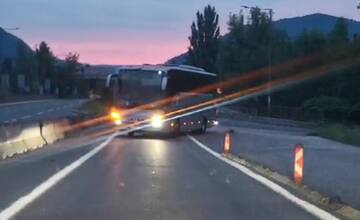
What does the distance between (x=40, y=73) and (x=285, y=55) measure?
228 ft

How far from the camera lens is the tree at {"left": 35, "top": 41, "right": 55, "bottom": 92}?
15700 centimetres

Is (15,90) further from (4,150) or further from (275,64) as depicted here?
(4,150)

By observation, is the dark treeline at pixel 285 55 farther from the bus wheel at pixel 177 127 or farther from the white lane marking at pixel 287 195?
the white lane marking at pixel 287 195

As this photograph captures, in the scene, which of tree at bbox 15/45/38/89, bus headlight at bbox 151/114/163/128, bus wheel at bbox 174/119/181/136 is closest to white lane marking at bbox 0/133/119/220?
bus headlight at bbox 151/114/163/128

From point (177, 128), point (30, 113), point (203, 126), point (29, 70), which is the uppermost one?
point (29, 70)

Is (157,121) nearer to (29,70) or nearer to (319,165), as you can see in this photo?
(319,165)

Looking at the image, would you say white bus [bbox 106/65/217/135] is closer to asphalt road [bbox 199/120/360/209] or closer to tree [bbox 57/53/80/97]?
asphalt road [bbox 199/120/360/209]

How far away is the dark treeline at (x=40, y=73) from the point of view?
138637mm

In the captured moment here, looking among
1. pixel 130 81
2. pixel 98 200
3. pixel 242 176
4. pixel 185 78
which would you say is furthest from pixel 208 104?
pixel 98 200

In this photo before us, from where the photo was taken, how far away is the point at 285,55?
318ft

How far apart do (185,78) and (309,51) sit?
55.3 m

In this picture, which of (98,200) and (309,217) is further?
(98,200)

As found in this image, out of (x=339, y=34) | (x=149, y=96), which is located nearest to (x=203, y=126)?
(x=149, y=96)

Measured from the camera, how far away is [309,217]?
12.4 m
